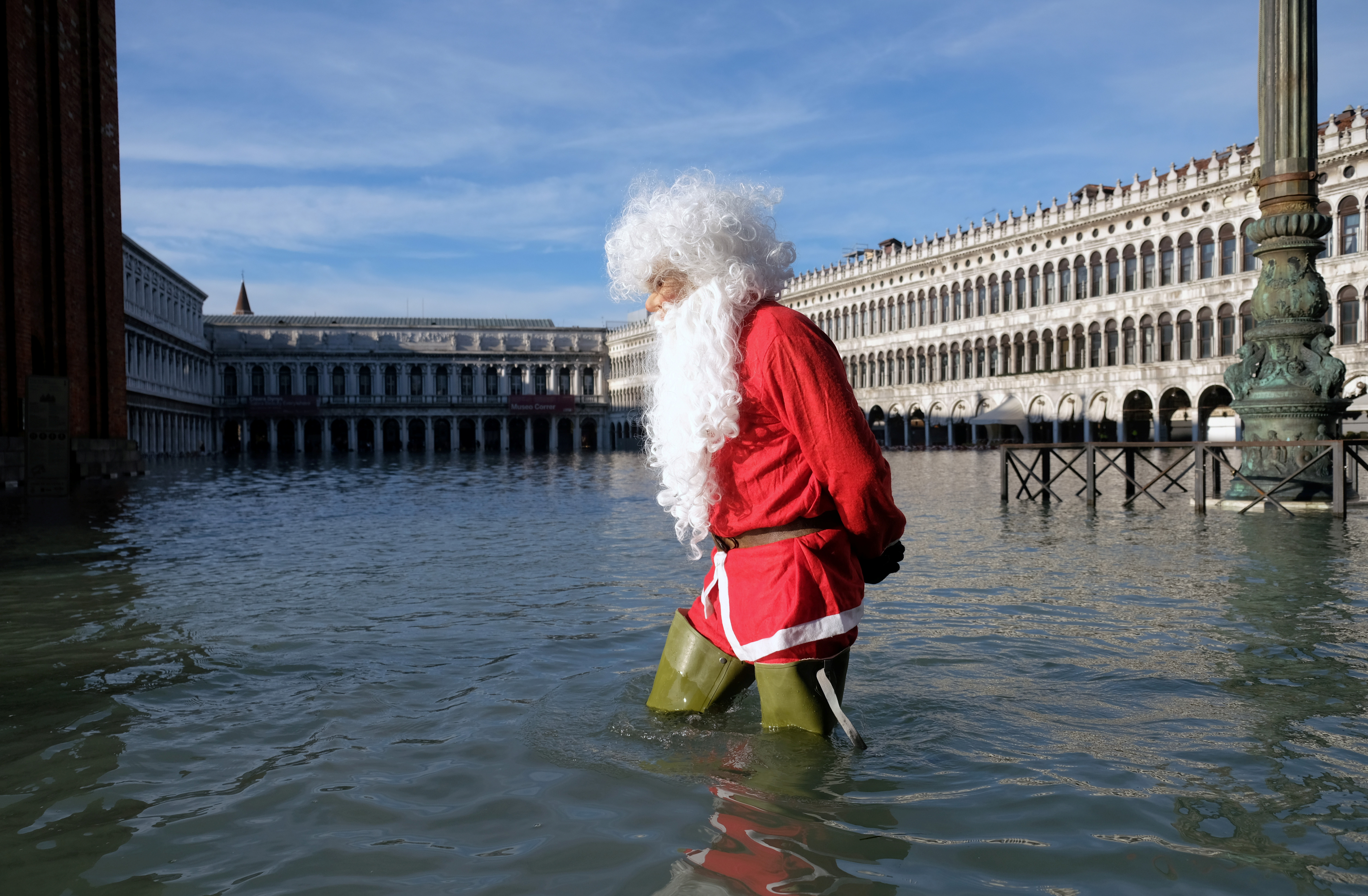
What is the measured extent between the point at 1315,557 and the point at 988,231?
4773 cm

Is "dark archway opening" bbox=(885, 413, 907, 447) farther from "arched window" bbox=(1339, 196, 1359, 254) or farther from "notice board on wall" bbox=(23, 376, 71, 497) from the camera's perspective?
"notice board on wall" bbox=(23, 376, 71, 497)

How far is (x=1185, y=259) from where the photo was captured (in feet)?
141

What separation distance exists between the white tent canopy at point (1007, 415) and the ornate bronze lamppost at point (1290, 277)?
116 ft

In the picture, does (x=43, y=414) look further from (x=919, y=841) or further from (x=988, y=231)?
(x=988, y=231)

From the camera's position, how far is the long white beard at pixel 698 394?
2.95 m

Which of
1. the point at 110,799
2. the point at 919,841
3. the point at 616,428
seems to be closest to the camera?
the point at 919,841

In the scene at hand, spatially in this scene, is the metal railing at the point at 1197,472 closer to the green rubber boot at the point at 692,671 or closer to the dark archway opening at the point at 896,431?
the green rubber boot at the point at 692,671

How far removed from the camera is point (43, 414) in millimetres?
19406

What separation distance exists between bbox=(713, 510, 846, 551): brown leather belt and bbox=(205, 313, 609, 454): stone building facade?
270ft

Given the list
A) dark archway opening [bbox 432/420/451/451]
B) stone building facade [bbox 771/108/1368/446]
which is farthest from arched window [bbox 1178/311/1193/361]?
dark archway opening [bbox 432/420/451/451]

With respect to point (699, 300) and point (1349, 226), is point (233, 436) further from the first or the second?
point (699, 300)

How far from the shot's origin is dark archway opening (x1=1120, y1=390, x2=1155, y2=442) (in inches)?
1758

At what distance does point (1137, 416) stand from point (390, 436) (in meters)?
65.2

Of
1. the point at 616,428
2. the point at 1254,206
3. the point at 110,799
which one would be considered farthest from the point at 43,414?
the point at 616,428
